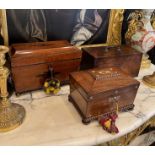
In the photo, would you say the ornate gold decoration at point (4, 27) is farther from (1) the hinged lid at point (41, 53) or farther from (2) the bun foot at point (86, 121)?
(2) the bun foot at point (86, 121)

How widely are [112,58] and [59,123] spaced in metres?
0.42

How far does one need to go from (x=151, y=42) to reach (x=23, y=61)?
0.72m

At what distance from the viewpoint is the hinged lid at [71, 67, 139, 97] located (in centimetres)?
69

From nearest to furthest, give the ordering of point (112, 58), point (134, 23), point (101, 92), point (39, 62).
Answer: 1. point (101, 92)
2. point (39, 62)
3. point (112, 58)
4. point (134, 23)

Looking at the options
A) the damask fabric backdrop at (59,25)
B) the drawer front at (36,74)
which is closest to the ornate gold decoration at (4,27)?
the damask fabric backdrop at (59,25)

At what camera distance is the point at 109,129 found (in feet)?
2.25

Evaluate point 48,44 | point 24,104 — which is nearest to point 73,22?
point 48,44

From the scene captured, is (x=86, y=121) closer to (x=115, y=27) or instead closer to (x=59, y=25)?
(x=59, y=25)

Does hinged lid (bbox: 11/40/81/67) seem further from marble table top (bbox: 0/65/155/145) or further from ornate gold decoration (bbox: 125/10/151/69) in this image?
ornate gold decoration (bbox: 125/10/151/69)

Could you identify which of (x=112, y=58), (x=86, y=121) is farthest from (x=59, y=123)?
(x=112, y=58)

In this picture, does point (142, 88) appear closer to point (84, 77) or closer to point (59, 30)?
point (84, 77)

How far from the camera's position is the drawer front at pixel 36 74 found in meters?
0.79

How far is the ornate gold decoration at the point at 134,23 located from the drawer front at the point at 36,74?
0.41m

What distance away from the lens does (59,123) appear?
72 centimetres
